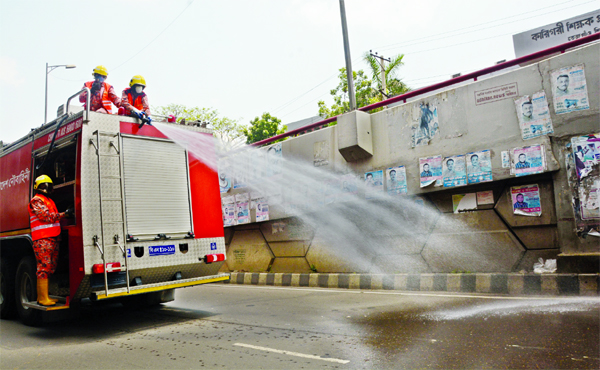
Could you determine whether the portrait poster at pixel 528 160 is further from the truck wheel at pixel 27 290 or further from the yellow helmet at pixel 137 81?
the truck wheel at pixel 27 290

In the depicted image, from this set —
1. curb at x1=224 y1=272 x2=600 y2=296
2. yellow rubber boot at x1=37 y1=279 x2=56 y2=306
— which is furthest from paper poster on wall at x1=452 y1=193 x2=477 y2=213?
yellow rubber boot at x1=37 y1=279 x2=56 y2=306

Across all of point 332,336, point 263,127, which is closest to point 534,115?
point 332,336

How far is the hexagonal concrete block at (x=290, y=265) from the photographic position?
11361 mm

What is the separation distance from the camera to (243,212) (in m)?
12.9

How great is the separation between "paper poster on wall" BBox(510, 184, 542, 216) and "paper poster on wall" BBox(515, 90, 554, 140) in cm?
89

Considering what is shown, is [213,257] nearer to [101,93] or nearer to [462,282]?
[101,93]

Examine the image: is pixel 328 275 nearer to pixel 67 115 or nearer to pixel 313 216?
pixel 313 216

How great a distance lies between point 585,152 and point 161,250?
6677 millimetres

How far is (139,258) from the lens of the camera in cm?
623

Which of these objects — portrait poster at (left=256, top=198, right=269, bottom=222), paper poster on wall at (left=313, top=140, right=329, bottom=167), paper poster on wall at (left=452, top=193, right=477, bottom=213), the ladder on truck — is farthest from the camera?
portrait poster at (left=256, top=198, right=269, bottom=222)

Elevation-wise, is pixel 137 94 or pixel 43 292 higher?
pixel 137 94

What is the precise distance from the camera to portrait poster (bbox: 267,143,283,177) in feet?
40.0

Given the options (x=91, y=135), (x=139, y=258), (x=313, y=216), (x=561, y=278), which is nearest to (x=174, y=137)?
(x=91, y=135)

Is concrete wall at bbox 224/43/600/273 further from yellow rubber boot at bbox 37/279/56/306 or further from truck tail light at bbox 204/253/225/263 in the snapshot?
yellow rubber boot at bbox 37/279/56/306
